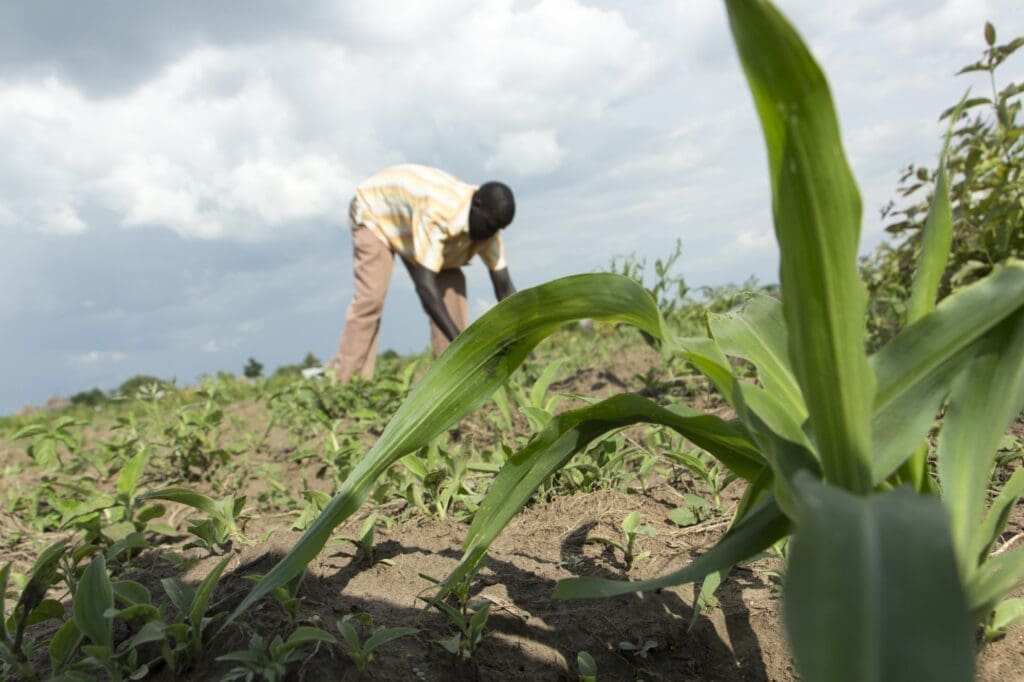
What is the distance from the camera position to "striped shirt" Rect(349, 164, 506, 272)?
518 cm

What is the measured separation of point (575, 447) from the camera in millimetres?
1184

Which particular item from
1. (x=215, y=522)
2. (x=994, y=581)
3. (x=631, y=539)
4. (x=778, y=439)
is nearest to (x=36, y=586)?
(x=215, y=522)

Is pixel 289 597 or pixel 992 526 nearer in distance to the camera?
pixel 992 526

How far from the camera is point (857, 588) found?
60 centimetres

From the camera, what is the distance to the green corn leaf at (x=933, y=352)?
917 mm

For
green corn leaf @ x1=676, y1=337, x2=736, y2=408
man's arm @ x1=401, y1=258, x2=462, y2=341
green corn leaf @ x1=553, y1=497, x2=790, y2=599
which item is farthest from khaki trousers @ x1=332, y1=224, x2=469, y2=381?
green corn leaf @ x1=553, y1=497, x2=790, y2=599

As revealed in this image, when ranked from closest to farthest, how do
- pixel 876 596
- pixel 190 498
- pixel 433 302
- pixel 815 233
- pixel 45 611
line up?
1. pixel 876 596
2. pixel 815 233
3. pixel 45 611
4. pixel 190 498
5. pixel 433 302

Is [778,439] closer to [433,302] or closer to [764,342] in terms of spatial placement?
[764,342]

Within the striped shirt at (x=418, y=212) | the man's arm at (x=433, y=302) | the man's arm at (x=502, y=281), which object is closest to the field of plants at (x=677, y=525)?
the man's arm at (x=433, y=302)

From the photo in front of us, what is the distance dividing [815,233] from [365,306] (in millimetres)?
4994

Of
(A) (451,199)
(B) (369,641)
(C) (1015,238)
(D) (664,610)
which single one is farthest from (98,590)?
(A) (451,199)

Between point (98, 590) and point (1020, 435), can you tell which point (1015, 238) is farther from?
point (98, 590)

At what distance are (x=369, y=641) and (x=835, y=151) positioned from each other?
3.17 feet

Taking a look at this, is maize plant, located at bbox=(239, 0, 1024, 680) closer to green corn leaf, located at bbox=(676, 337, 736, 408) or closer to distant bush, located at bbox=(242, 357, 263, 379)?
green corn leaf, located at bbox=(676, 337, 736, 408)
